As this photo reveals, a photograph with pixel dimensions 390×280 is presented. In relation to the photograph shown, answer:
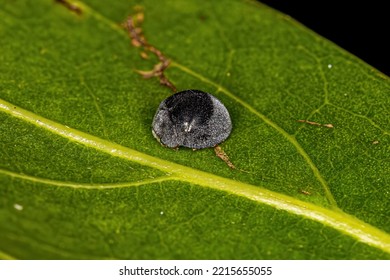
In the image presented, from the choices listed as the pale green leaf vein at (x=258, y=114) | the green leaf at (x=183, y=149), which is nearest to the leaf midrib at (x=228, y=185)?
the green leaf at (x=183, y=149)

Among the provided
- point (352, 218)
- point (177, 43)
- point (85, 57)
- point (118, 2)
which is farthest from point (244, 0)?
point (352, 218)

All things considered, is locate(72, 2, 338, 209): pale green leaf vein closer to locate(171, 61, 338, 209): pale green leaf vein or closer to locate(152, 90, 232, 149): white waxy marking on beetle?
locate(171, 61, 338, 209): pale green leaf vein

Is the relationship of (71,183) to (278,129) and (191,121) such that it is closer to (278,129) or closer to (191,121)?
(191,121)

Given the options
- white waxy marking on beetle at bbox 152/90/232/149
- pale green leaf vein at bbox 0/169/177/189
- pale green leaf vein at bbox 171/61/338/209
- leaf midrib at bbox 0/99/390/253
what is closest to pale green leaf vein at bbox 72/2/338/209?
pale green leaf vein at bbox 171/61/338/209

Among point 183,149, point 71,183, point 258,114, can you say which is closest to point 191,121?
point 183,149

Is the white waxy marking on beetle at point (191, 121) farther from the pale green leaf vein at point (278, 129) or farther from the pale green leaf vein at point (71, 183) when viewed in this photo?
the pale green leaf vein at point (71, 183)

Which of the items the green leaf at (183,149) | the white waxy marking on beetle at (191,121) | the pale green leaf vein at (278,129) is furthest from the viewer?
the white waxy marking on beetle at (191,121)
